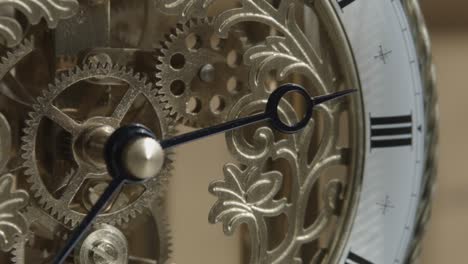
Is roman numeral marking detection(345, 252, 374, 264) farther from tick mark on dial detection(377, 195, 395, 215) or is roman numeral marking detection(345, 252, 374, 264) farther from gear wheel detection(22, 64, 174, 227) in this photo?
gear wheel detection(22, 64, 174, 227)

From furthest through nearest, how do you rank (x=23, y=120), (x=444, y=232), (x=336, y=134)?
(x=444, y=232) < (x=336, y=134) < (x=23, y=120)

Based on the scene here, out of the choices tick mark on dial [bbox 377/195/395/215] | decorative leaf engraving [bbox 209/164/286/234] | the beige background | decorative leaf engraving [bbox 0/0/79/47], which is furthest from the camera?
the beige background

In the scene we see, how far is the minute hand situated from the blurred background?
32 centimetres

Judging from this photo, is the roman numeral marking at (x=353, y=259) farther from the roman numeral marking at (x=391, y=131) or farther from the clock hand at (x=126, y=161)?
the clock hand at (x=126, y=161)

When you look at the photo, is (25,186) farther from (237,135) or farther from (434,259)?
(434,259)

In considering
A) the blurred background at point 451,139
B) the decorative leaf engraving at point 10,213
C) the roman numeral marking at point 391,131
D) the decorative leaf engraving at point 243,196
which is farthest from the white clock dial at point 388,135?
the decorative leaf engraving at point 10,213

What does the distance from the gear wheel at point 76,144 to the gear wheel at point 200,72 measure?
23 millimetres

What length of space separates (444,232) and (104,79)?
572 millimetres

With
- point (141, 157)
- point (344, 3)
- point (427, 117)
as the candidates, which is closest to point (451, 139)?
point (427, 117)

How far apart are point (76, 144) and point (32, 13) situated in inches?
4.8

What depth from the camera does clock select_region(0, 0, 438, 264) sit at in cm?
71

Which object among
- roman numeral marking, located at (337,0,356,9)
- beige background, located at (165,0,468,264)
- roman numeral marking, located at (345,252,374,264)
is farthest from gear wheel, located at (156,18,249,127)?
beige background, located at (165,0,468,264)

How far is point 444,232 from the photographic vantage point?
111cm

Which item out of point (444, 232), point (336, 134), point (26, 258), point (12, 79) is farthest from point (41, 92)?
point (444, 232)
